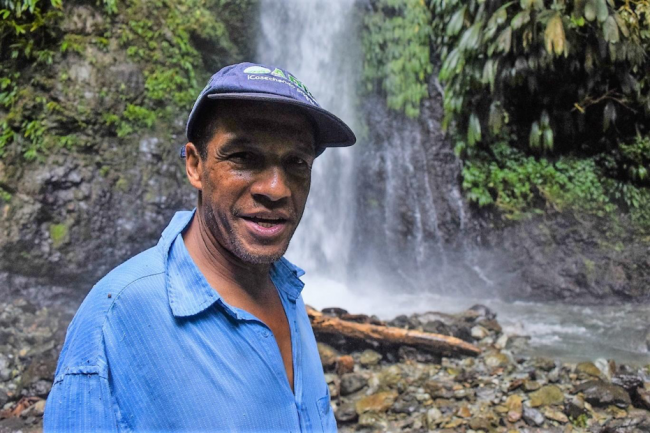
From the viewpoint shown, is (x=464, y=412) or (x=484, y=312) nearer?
(x=464, y=412)

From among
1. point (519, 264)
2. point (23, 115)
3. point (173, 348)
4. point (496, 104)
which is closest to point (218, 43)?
point (23, 115)

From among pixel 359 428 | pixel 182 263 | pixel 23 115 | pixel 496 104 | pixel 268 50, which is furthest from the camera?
pixel 268 50

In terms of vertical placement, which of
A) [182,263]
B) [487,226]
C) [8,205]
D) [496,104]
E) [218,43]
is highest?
[218,43]

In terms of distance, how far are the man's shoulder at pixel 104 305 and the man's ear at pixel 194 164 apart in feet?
0.78

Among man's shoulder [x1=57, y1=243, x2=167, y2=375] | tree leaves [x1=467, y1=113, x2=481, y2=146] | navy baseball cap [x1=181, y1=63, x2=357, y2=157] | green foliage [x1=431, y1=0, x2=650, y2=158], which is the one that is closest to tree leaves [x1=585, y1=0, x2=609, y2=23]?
green foliage [x1=431, y1=0, x2=650, y2=158]

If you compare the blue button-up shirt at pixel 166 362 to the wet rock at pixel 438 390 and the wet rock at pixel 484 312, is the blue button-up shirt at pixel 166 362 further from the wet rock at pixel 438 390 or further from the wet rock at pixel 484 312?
the wet rock at pixel 484 312

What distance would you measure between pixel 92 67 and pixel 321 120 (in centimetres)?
572

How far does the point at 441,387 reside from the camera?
12.3 ft

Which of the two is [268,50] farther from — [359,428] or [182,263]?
[182,263]

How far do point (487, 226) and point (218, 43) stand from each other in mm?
4865

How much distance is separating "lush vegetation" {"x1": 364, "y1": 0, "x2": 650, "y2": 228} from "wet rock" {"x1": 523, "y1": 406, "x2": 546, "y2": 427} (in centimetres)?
386

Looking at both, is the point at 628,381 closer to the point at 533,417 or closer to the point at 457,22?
the point at 533,417

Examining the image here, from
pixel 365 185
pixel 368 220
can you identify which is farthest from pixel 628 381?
pixel 365 185

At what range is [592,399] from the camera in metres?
3.47
